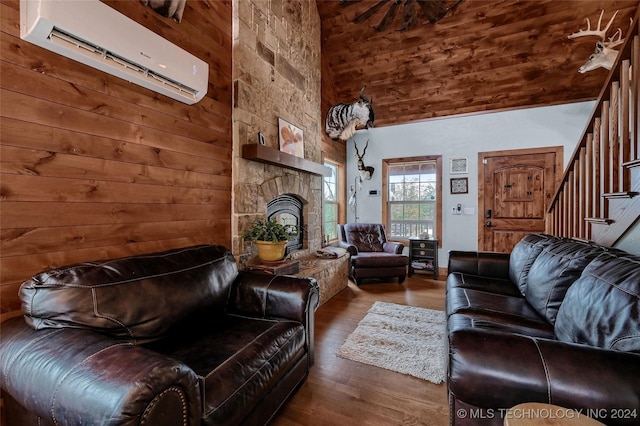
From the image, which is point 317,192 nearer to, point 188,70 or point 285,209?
point 285,209

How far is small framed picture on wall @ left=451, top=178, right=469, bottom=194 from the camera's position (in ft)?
15.9

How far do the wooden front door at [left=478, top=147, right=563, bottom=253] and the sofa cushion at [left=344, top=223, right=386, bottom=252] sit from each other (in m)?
1.73

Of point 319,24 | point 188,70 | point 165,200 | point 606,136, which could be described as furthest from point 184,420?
point 319,24

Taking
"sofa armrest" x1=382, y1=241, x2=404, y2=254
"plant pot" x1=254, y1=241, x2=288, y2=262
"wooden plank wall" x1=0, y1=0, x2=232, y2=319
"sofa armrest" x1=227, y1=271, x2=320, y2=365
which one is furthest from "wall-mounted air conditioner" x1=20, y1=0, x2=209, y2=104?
"sofa armrest" x1=382, y1=241, x2=404, y2=254

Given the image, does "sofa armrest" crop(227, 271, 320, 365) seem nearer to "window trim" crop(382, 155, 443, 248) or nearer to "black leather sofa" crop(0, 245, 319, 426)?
"black leather sofa" crop(0, 245, 319, 426)

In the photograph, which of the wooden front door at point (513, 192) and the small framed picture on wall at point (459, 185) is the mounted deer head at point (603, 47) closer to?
the wooden front door at point (513, 192)

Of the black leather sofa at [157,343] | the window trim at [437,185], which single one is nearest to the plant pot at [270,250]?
the black leather sofa at [157,343]

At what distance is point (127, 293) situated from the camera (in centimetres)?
135

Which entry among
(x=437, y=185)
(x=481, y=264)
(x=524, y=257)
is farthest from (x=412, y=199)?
(x=524, y=257)

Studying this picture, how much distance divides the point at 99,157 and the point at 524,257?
3174 millimetres

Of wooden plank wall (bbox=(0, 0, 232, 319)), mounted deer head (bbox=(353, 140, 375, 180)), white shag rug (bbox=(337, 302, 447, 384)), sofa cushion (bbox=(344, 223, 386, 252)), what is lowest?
white shag rug (bbox=(337, 302, 447, 384))

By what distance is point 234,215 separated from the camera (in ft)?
8.57

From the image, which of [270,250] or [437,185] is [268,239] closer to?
[270,250]

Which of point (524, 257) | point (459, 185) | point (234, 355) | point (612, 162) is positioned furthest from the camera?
point (459, 185)
